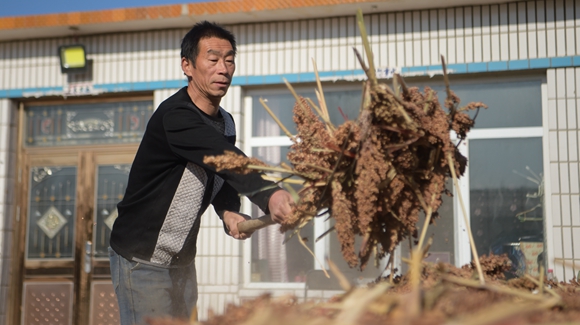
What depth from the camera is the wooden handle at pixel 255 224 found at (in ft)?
8.61

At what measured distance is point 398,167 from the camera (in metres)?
2.23

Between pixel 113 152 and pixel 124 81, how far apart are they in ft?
2.74

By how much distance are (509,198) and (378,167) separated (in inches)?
199

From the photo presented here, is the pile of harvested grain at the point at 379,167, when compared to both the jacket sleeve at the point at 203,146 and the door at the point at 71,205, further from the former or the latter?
the door at the point at 71,205

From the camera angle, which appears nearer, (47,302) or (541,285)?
(541,285)

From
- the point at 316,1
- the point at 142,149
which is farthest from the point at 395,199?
the point at 316,1

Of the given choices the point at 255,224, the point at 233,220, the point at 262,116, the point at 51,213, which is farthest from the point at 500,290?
the point at 51,213

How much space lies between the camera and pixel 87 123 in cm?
794

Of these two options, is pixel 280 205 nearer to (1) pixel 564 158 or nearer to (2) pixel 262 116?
(1) pixel 564 158

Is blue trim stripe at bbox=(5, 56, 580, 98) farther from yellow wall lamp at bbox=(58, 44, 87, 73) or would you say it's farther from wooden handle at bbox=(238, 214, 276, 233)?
wooden handle at bbox=(238, 214, 276, 233)

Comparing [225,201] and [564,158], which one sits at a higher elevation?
[564,158]

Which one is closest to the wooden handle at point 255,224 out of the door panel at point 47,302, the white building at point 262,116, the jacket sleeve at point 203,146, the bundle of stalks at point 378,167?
the jacket sleeve at point 203,146

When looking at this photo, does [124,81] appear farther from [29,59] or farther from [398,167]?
[398,167]

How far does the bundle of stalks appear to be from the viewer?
2115 millimetres
